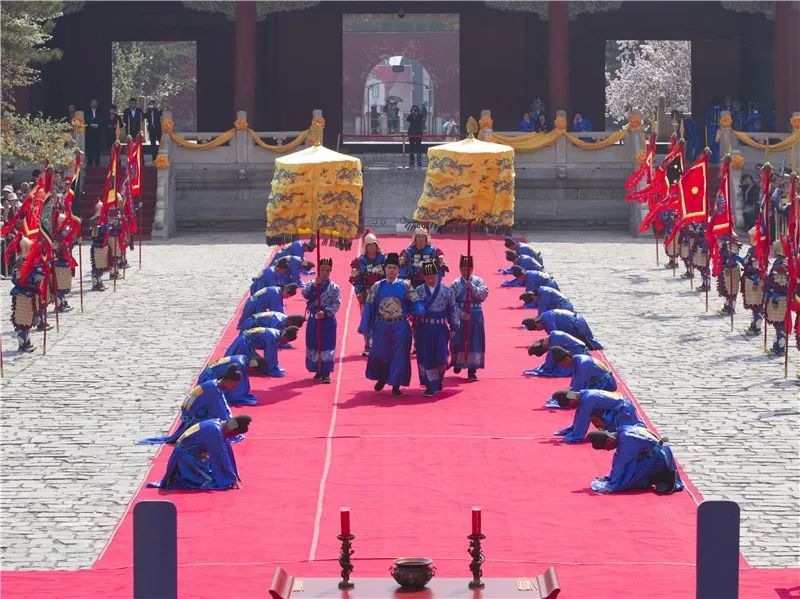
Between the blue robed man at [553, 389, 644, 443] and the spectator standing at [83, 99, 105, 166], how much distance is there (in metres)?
20.4

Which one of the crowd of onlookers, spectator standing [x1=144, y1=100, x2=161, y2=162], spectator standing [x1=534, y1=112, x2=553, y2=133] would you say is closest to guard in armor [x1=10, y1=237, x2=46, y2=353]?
the crowd of onlookers

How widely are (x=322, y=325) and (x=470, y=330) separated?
1637 mm

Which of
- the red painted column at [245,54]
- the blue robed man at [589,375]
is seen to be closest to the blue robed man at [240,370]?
the blue robed man at [589,375]

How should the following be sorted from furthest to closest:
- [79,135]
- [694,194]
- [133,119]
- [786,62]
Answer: [786,62], [133,119], [79,135], [694,194]

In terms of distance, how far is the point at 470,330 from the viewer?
1952 centimetres

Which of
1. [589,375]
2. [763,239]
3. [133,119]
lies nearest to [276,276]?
[763,239]

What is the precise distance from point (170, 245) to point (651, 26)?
14125 mm

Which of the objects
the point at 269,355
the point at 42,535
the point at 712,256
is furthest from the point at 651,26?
the point at 42,535

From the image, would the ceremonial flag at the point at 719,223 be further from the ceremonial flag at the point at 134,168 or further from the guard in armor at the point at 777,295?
the ceremonial flag at the point at 134,168

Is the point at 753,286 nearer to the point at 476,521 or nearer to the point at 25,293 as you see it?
the point at 25,293

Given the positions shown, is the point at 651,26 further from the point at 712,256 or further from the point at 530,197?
the point at 712,256

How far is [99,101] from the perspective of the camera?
39531 millimetres

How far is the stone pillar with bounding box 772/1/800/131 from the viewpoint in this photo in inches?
1419

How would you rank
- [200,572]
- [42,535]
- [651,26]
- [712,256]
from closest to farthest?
[200,572] < [42,535] < [712,256] < [651,26]
